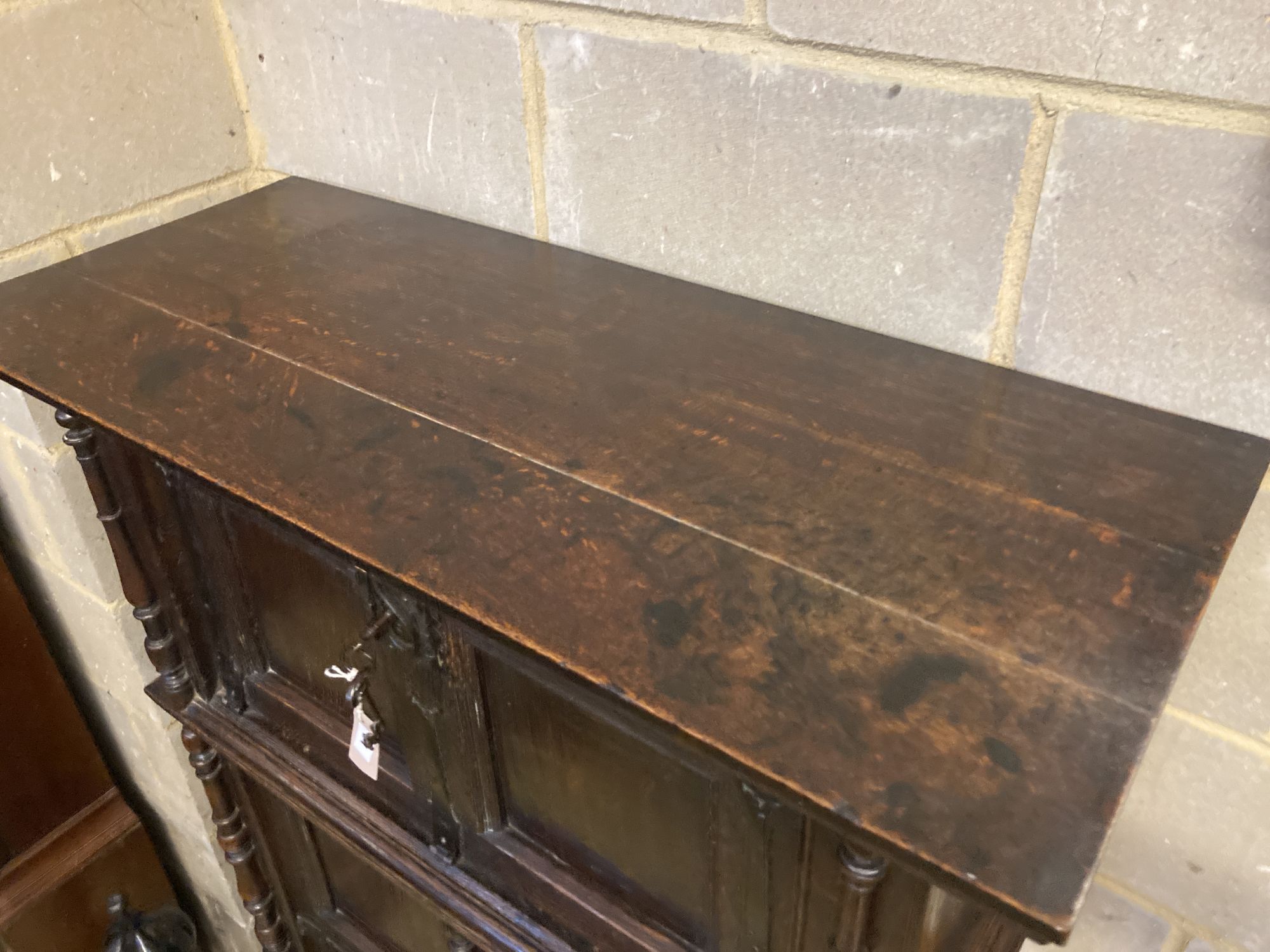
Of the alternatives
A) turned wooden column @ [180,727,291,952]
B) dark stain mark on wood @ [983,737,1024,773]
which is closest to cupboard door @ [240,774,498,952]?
turned wooden column @ [180,727,291,952]

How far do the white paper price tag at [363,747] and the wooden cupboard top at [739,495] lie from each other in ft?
0.94

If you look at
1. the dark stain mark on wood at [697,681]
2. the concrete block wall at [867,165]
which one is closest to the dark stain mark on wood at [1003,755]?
the dark stain mark on wood at [697,681]

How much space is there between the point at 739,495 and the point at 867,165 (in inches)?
13.6

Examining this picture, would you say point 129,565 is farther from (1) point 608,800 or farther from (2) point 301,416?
(1) point 608,800

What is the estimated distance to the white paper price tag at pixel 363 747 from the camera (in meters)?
0.93

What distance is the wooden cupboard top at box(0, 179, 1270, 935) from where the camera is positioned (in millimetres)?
540

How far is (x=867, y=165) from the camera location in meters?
0.86

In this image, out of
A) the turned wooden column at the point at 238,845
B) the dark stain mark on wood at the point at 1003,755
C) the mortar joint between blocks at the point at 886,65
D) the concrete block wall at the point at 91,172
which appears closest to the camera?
the dark stain mark on wood at the point at 1003,755

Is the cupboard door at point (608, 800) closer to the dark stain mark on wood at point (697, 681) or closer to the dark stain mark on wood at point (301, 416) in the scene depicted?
the dark stain mark on wood at point (697, 681)

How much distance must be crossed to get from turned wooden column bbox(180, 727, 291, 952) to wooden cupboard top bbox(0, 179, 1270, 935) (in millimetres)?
559

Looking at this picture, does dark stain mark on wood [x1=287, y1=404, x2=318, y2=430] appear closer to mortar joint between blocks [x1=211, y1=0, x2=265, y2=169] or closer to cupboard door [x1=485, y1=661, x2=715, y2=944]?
cupboard door [x1=485, y1=661, x2=715, y2=944]

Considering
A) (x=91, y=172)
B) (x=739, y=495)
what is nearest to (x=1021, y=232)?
(x=739, y=495)

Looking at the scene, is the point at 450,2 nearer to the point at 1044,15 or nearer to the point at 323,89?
the point at 323,89

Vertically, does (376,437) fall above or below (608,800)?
above
